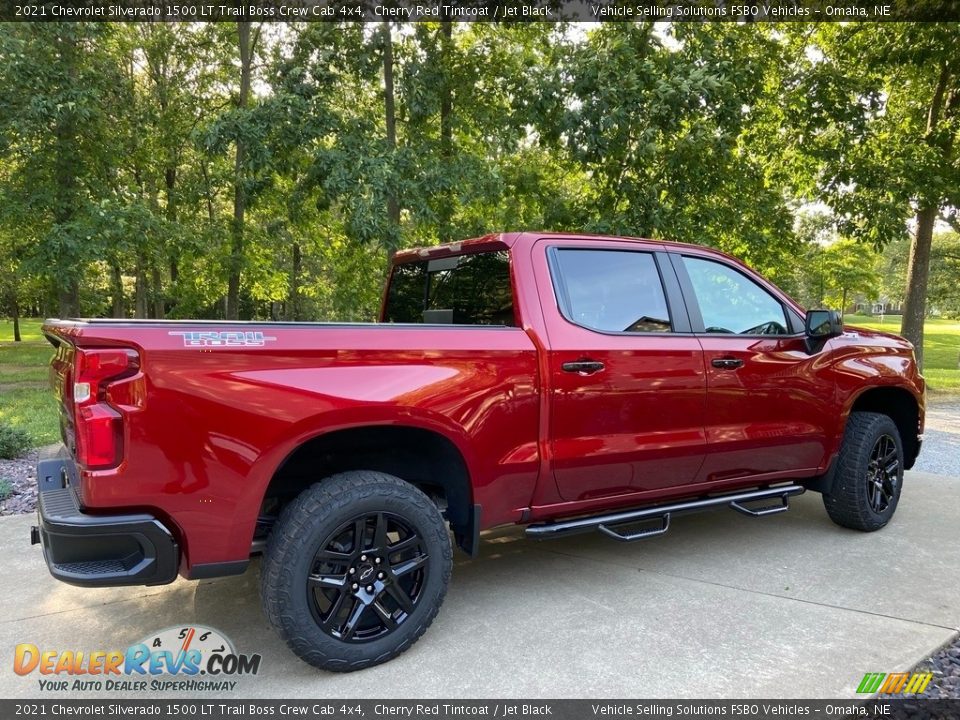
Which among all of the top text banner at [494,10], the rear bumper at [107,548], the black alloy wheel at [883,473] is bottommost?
the black alloy wheel at [883,473]

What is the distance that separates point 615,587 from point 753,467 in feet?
3.88

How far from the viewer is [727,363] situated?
12.5 feet

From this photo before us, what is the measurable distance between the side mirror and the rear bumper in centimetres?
378

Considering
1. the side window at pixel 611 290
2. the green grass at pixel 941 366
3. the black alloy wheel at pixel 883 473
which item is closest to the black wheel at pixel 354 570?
the side window at pixel 611 290

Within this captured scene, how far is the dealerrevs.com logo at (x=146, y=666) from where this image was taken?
2727 millimetres

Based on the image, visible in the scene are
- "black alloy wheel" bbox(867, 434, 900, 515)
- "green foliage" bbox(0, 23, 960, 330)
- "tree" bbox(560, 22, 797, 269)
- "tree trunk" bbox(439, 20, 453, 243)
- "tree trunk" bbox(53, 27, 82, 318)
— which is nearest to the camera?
"black alloy wheel" bbox(867, 434, 900, 515)

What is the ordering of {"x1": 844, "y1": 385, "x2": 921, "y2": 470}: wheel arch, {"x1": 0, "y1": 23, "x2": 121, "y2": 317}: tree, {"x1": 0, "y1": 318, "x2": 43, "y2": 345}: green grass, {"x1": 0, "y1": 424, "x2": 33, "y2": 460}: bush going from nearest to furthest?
{"x1": 844, "y1": 385, "x2": 921, "y2": 470}: wheel arch → {"x1": 0, "y1": 424, "x2": 33, "y2": 460}: bush → {"x1": 0, "y1": 23, "x2": 121, "y2": 317}: tree → {"x1": 0, "y1": 318, "x2": 43, "y2": 345}: green grass

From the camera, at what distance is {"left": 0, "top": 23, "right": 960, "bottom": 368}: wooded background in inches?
337

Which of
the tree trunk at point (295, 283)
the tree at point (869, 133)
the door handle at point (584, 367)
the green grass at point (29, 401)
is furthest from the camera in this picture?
the tree trunk at point (295, 283)

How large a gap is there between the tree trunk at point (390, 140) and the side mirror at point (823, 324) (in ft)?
17.2

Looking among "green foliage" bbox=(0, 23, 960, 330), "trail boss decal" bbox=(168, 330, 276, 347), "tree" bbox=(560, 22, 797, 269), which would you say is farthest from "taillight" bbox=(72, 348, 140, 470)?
"tree" bbox=(560, 22, 797, 269)

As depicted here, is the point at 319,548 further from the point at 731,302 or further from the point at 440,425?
the point at 731,302

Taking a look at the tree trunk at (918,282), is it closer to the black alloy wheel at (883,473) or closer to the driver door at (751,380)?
the black alloy wheel at (883,473)

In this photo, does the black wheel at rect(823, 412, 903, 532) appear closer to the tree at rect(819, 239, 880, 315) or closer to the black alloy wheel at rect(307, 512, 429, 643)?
the black alloy wheel at rect(307, 512, 429, 643)
